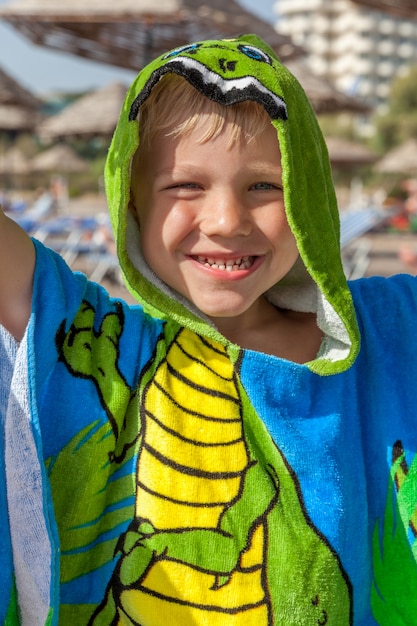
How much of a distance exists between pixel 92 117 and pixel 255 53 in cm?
999

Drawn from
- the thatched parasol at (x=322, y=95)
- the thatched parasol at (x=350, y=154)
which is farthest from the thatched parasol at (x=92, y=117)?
the thatched parasol at (x=350, y=154)

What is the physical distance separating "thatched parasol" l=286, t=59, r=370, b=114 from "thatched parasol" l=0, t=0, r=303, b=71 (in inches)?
91.7

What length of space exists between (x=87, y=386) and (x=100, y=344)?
0.28ft

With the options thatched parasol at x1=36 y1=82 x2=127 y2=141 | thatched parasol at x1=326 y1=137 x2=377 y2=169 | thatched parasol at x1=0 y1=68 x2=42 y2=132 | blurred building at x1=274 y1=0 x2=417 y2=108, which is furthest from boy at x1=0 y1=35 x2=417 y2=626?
blurred building at x1=274 y1=0 x2=417 y2=108

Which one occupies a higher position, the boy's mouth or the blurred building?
the blurred building

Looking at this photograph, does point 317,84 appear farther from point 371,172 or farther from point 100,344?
point 371,172

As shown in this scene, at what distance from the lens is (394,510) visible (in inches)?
55.4

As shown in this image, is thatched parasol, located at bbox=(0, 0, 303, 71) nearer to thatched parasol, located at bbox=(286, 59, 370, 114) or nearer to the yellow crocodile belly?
thatched parasol, located at bbox=(286, 59, 370, 114)

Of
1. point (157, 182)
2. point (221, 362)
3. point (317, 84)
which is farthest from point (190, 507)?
point (317, 84)

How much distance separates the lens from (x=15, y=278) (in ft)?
3.95

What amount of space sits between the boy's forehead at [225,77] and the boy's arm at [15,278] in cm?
30

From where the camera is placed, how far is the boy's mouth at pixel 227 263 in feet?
4.33

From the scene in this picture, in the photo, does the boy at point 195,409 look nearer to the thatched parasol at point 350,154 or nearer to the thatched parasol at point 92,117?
the thatched parasol at point 92,117

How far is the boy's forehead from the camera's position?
125 centimetres
